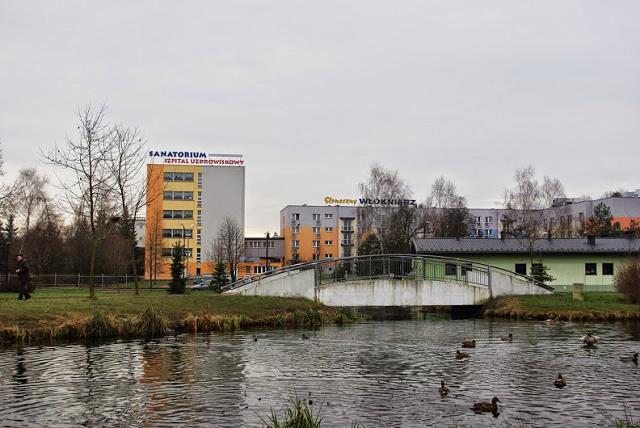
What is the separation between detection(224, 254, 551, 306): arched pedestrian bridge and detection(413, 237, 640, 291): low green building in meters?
9.63

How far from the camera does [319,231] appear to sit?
5012 inches

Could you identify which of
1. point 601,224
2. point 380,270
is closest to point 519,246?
point 380,270

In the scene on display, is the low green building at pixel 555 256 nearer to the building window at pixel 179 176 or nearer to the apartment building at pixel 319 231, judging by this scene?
the building window at pixel 179 176

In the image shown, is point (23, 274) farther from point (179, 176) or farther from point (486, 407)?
point (179, 176)

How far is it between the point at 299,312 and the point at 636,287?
67.3 ft

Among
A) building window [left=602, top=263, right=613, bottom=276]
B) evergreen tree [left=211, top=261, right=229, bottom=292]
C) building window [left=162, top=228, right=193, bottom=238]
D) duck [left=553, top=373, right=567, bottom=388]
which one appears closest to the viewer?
duck [left=553, top=373, right=567, bottom=388]

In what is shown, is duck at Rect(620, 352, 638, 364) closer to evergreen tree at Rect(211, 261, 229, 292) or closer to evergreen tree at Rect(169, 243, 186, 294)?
evergreen tree at Rect(169, 243, 186, 294)

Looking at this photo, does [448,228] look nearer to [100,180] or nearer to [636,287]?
[636,287]

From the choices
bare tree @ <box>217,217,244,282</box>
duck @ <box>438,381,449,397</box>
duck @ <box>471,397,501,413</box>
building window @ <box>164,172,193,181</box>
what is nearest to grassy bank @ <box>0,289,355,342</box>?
duck @ <box>438,381,449,397</box>

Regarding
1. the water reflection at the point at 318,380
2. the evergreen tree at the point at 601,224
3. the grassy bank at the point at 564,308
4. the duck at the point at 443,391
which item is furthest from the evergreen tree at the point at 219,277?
the evergreen tree at the point at 601,224

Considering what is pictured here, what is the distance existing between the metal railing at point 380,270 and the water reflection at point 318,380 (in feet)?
39.3

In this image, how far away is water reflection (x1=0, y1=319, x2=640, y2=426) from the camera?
45.3 feet

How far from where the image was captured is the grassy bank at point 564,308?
1455 inches

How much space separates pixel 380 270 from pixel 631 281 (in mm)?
14982
